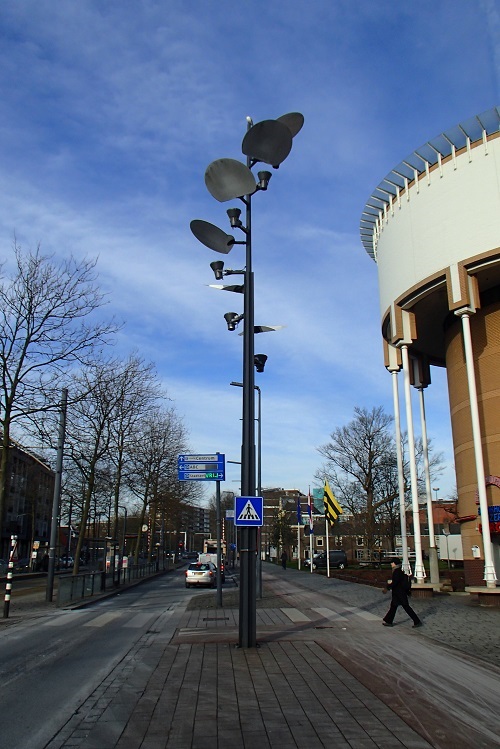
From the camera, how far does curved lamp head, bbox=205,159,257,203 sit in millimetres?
9945

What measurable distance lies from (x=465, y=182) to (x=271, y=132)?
46.8ft

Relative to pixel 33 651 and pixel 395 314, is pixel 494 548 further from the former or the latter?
pixel 33 651

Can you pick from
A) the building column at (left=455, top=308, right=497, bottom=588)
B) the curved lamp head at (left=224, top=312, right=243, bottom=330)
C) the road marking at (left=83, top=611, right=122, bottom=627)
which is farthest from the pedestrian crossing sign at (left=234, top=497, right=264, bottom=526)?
the building column at (left=455, top=308, right=497, bottom=588)

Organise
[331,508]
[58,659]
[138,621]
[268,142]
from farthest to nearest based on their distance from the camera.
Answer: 1. [331,508]
2. [138,621]
3. [268,142]
4. [58,659]

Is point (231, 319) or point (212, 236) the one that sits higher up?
point (212, 236)

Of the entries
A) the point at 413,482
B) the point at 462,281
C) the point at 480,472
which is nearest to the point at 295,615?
Result: the point at 480,472

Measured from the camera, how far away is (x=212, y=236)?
1094 cm

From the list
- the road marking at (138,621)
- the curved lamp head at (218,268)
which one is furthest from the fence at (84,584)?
the curved lamp head at (218,268)

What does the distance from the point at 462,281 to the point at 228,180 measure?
522 inches

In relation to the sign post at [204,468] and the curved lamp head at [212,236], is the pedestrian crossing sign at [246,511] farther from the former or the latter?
the sign post at [204,468]

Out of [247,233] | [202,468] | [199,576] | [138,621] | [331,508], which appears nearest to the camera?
[247,233]

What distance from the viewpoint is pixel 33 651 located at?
1068 cm

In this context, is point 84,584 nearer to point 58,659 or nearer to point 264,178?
point 58,659

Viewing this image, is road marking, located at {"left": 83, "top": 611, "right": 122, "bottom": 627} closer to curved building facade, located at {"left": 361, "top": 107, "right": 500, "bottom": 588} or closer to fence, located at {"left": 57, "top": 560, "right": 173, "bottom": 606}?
fence, located at {"left": 57, "top": 560, "right": 173, "bottom": 606}
